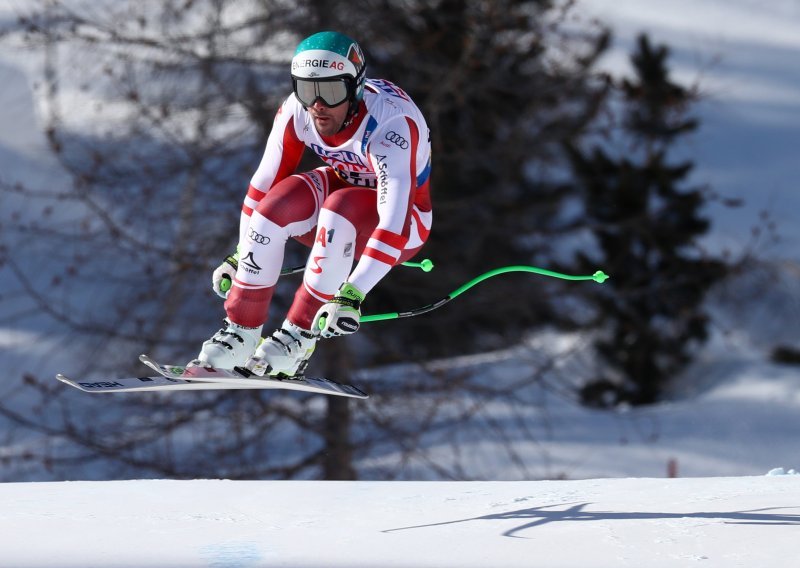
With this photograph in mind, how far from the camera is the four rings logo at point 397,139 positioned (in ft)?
17.1

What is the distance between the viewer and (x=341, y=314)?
511cm

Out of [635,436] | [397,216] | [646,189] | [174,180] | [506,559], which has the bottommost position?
[506,559]

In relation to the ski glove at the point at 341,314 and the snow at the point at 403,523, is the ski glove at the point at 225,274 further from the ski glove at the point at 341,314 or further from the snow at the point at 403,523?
the snow at the point at 403,523

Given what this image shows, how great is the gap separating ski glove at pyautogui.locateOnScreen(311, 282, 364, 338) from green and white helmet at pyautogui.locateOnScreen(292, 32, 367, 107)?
Answer: 2.84 feet

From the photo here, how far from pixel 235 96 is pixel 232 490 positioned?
5.17 m

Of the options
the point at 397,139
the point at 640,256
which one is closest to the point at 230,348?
the point at 397,139

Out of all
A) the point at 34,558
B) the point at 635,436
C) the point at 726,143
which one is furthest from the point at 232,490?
the point at 726,143

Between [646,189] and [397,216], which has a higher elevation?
[646,189]

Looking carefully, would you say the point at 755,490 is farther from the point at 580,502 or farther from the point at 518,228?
the point at 518,228

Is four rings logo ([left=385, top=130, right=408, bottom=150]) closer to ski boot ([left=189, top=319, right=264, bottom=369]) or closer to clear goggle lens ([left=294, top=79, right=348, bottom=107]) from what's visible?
clear goggle lens ([left=294, top=79, right=348, bottom=107])

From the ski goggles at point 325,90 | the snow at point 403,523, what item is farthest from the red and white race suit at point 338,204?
the snow at point 403,523

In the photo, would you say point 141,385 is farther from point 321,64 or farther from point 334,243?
point 321,64

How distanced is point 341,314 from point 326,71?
1098 millimetres

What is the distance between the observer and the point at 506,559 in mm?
4734
